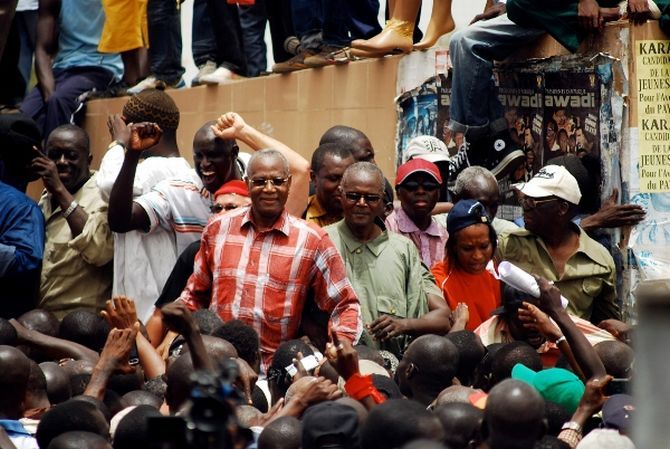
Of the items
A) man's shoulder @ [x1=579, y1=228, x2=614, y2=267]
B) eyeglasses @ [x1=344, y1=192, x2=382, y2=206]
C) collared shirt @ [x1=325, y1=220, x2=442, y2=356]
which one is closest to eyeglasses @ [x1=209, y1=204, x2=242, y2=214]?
collared shirt @ [x1=325, y1=220, x2=442, y2=356]

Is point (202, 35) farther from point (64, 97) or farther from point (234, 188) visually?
point (234, 188)

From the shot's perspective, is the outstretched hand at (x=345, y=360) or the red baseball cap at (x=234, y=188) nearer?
the outstretched hand at (x=345, y=360)

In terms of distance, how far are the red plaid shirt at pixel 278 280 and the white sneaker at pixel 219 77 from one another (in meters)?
4.28

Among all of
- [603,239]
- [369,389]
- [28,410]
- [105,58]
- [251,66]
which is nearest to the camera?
[369,389]

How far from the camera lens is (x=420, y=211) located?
26.7ft

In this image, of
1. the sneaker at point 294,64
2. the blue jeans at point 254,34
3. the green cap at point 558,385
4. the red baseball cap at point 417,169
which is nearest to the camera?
the green cap at point 558,385

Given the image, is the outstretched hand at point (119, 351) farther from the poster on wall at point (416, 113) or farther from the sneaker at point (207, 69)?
the sneaker at point (207, 69)

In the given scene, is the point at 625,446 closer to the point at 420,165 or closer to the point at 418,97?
the point at 420,165

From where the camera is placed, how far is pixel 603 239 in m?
8.09

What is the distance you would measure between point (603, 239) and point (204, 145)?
7.10 ft

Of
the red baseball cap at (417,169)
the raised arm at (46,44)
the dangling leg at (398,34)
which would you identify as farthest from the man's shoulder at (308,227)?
the raised arm at (46,44)

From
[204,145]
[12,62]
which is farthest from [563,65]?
[12,62]

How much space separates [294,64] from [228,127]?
8.66 ft

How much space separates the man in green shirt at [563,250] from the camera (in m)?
7.63
